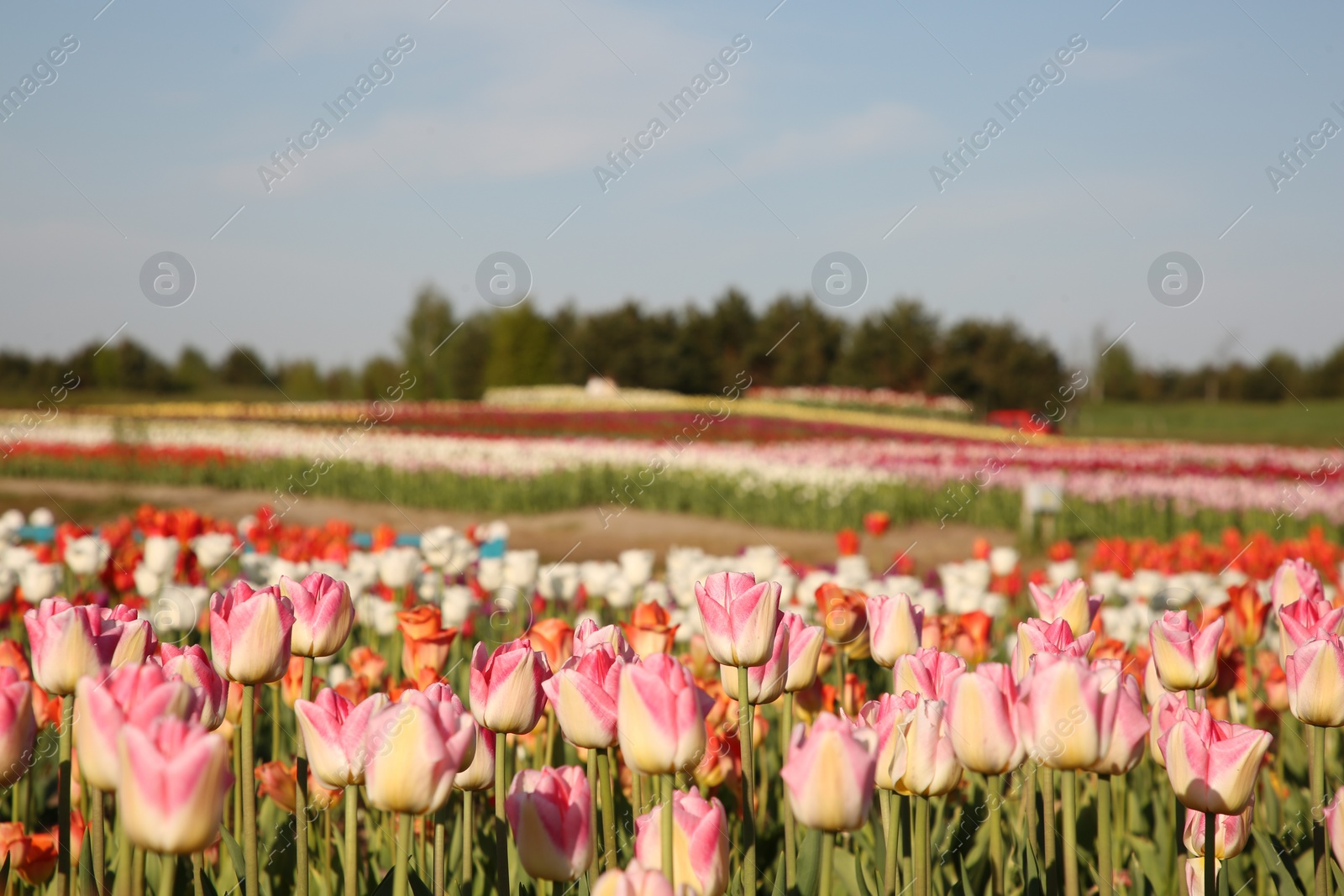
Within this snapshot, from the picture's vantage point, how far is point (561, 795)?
117cm

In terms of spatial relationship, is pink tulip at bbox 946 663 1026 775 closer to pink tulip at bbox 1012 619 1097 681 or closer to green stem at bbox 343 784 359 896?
pink tulip at bbox 1012 619 1097 681

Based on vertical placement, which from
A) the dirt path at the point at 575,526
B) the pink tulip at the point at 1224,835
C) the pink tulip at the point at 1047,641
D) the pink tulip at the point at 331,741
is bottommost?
the pink tulip at the point at 1224,835

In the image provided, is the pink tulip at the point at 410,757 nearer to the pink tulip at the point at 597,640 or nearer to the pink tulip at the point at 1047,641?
the pink tulip at the point at 597,640

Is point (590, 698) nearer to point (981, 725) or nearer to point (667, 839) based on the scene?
point (667, 839)

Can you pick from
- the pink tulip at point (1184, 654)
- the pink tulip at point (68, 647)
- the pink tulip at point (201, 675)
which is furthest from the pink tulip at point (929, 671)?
the pink tulip at point (68, 647)

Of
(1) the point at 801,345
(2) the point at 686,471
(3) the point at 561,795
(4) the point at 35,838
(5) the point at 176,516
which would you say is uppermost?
(1) the point at 801,345

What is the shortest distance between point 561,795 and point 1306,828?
1.68m

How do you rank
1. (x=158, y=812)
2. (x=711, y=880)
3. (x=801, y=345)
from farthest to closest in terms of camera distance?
(x=801, y=345), (x=711, y=880), (x=158, y=812)

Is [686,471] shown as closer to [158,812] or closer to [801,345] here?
[158,812]

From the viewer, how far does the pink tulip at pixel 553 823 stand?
1131mm

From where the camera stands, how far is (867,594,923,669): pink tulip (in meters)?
1.72

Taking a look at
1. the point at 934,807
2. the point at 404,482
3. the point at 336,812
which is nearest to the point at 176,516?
the point at 336,812

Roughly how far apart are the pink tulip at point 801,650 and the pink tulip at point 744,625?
0.18m

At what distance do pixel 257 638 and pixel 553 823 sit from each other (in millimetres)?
472
